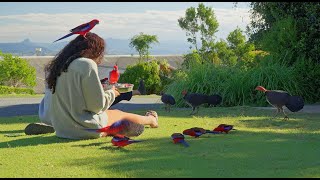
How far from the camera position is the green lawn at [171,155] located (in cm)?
412

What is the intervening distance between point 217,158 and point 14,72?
2140 centimetres

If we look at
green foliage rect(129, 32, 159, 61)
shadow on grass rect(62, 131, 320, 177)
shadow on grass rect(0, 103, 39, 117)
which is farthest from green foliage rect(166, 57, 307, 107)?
green foliage rect(129, 32, 159, 61)

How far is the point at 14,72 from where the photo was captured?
24.5 m

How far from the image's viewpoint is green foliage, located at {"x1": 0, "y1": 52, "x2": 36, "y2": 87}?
24.3 metres

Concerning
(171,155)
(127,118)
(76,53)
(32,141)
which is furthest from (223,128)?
(32,141)

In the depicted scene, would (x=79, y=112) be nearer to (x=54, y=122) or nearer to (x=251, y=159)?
(x=54, y=122)

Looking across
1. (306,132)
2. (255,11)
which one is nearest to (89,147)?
(306,132)

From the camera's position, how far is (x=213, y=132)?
6.05m

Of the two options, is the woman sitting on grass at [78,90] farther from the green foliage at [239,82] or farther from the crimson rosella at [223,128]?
the green foliage at [239,82]

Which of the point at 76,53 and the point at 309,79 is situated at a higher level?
the point at 76,53

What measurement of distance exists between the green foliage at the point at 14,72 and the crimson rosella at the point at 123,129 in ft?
64.4

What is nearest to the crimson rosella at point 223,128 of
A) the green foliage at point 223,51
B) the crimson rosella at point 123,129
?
the crimson rosella at point 123,129

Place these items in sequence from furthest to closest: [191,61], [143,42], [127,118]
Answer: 1. [143,42]
2. [191,61]
3. [127,118]

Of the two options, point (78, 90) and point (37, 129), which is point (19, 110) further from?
point (78, 90)
